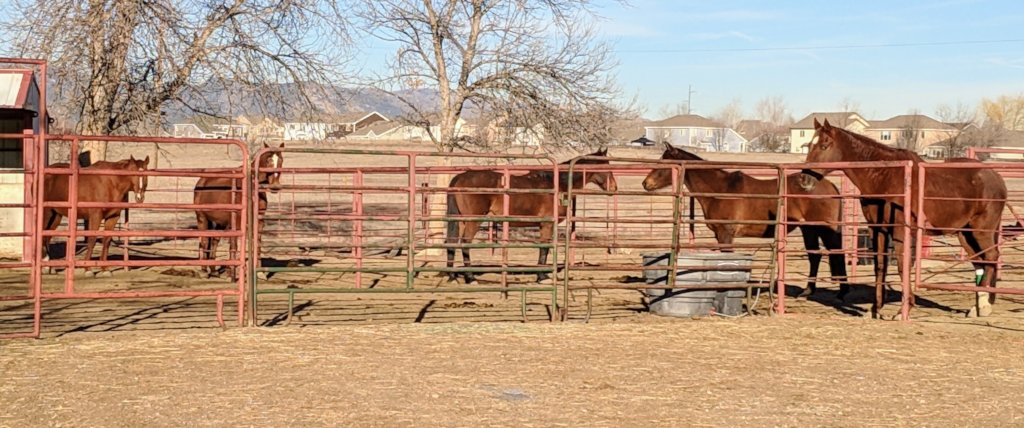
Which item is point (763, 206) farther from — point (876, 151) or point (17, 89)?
point (17, 89)

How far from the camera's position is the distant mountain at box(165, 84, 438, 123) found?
58.0 feet

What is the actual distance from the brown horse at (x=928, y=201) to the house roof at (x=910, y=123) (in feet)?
241

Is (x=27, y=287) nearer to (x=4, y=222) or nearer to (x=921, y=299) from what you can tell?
(x=4, y=222)

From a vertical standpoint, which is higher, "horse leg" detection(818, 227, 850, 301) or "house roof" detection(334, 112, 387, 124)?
"house roof" detection(334, 112, 387, 124)

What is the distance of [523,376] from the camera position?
7215 mm

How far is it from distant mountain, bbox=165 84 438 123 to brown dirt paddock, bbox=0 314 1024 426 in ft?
30.5

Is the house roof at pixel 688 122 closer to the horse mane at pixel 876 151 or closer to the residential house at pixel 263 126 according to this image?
the residential house at pixel 263 126

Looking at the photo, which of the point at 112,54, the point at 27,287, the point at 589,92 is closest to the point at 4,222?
Result: the point at 112,54

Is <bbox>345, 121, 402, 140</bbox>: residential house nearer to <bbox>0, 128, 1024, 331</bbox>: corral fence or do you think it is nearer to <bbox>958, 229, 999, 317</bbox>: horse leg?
<bbox>0, 128, 1024, 331</bbox>: corral fence

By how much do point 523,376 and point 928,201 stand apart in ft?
17.5

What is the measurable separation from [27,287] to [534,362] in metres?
7.31

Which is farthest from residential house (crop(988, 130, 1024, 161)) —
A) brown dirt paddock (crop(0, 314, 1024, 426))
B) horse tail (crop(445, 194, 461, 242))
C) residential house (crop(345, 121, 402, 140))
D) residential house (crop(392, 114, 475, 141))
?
brown dirt paddock (crop(0, 314, 1024, 426))

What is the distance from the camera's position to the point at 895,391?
6871 millimetres

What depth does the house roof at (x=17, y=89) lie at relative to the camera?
15.2m
